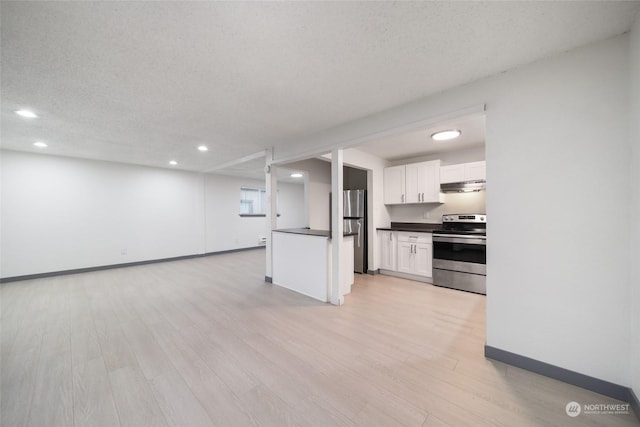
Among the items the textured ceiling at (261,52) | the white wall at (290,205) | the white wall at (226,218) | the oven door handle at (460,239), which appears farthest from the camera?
the white wall at (290,205)

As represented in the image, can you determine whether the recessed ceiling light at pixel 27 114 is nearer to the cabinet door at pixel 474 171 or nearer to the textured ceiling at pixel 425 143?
the textured ceiling at pixel 425 143

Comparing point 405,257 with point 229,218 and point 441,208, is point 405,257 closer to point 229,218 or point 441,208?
point 441,208

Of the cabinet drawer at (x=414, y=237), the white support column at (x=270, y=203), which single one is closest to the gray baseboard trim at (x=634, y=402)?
the cabinet drawer at (x=414, y=237)

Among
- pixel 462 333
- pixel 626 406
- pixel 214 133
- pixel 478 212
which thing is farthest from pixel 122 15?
pixel 478 212

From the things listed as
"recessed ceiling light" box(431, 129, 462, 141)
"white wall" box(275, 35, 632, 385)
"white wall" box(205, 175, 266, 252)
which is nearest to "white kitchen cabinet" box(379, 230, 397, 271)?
"recessed ceiling light" box(431, 129, 462, 141)

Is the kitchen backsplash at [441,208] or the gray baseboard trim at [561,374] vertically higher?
the kitchen backsplash at [441,208]

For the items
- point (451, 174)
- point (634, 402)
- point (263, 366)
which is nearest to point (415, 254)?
point (451, 174)

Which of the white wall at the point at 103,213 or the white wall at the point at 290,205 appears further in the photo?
Answer: the white wall at the point at 290,205

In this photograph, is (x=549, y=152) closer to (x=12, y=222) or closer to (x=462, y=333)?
(x=462, y=333)

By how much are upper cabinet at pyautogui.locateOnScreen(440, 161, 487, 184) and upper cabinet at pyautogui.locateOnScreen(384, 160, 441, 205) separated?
0.12 m

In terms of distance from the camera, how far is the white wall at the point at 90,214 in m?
4.14

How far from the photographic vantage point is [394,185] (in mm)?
4652

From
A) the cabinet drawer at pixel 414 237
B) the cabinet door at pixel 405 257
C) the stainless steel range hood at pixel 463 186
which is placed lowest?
the cabinet door at pixel 405 257

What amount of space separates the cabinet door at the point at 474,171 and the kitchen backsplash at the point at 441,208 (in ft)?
1.58
